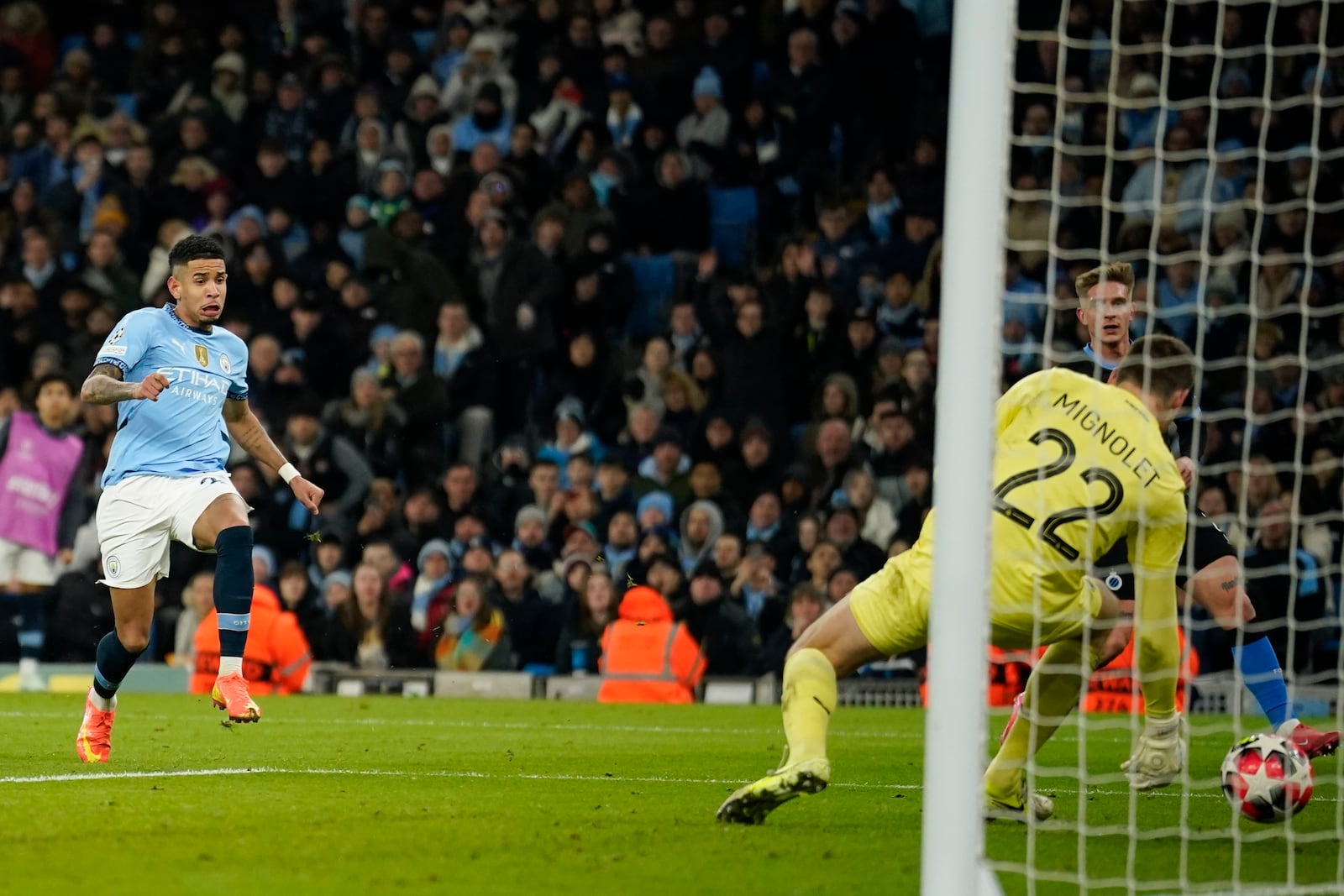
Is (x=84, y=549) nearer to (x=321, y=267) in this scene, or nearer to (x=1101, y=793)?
(x=321, y=267)

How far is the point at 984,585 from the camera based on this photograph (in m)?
4.61

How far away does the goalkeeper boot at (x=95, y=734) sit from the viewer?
793 cm

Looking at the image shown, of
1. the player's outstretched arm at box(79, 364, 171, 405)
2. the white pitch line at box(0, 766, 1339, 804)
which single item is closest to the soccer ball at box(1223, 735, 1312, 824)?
the white pitch line at box(0, 766, 1339, 804)

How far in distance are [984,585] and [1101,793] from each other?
11.0 ft

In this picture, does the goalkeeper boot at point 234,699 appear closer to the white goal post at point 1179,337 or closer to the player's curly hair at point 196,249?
the player's curly hair at point 196,249

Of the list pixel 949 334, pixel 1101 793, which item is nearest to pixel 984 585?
pixel 949 334

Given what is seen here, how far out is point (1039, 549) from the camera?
5.87 metres

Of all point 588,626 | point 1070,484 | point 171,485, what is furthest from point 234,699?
point 588,626

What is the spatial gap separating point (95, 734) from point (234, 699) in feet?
2.36

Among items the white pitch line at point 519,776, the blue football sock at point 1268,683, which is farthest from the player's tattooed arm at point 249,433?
the blue football sock at point 1268,683

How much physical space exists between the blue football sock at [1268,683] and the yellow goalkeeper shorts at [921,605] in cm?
219

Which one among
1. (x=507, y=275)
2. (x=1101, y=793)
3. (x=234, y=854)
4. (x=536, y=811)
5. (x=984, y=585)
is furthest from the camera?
(x=507, y=275)

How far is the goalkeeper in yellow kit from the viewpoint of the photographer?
5855 mm

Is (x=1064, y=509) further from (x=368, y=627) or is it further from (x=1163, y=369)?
(x=368, y=627)
